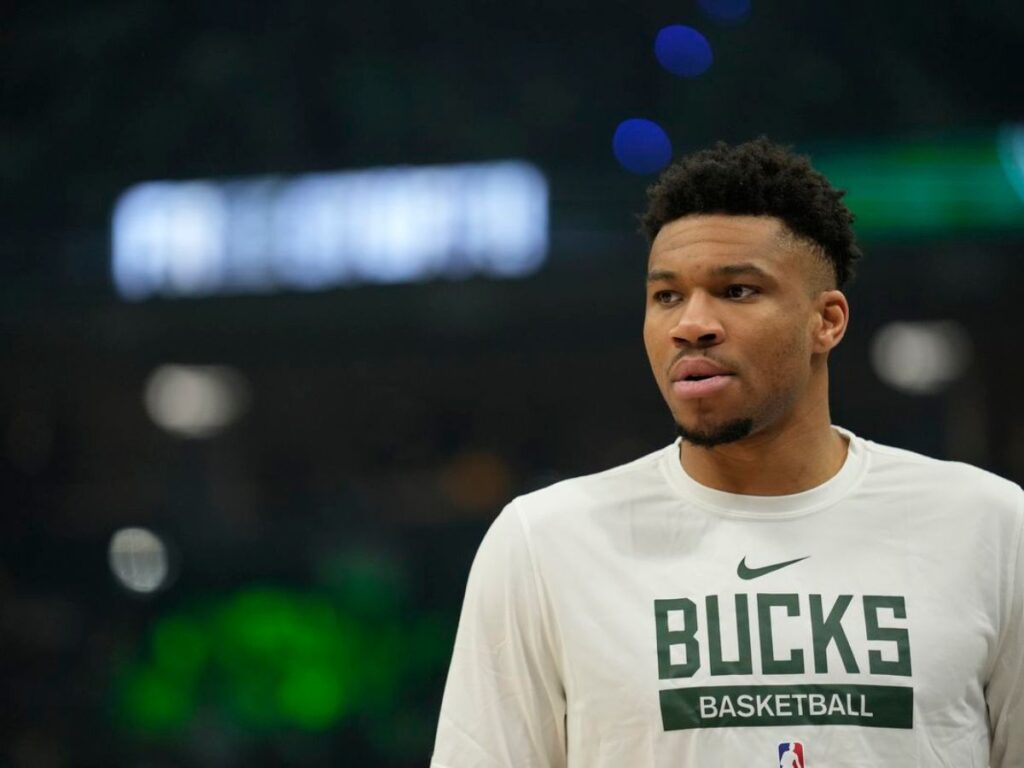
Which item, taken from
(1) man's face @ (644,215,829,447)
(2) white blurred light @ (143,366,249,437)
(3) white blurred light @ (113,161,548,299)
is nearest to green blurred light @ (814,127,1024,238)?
(3) white blurred light @ (113,161,548,299)

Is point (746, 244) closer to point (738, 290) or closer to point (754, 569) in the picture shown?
point (738, 290)

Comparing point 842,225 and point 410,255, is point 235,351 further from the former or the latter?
point 842,225

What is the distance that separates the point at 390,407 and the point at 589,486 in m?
4.70

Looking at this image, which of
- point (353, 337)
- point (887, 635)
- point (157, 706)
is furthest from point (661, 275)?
point (353, 337)

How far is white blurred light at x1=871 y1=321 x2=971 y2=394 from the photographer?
230 inches

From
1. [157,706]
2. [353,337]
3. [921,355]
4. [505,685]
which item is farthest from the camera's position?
[353,337]

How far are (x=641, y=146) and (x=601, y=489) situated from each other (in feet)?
15.9

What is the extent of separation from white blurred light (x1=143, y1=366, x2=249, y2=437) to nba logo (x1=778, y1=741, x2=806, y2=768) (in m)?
5.08

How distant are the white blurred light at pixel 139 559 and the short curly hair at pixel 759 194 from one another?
15.8ft

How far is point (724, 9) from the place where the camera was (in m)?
6.21

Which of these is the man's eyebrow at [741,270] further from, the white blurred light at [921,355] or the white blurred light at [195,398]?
the white blurred light at [195,398]

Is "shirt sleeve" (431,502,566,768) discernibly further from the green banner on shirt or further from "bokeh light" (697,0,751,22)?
"bokeh light" (697,0,751,22)

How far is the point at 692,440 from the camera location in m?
1.48

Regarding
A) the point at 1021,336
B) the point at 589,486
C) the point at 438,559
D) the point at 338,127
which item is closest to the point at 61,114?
the point at 338,127
